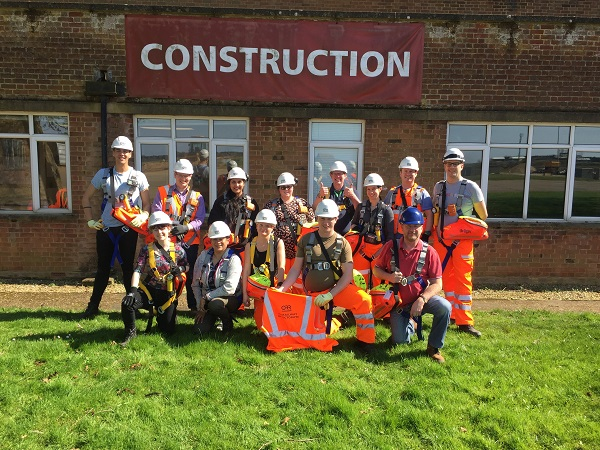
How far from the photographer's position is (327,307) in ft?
16.1

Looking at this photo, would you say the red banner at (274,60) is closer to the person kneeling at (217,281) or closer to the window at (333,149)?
the window at (333,149)

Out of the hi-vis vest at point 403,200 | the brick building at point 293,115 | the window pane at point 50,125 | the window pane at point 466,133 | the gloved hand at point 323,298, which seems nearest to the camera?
the gloved hand at point 323,298

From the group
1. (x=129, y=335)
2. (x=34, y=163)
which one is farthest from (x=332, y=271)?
(x=34, y=163)

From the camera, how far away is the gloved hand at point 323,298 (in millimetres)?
4727

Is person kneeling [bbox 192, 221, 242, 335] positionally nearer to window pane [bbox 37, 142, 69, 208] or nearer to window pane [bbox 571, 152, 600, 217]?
window pane [bbox 37, 142, 69, 208]

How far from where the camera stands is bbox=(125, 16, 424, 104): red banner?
761 centimetres

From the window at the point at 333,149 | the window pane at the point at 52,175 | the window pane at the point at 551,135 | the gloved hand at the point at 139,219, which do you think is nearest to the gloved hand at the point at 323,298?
the gloved hand at the point at 139,219

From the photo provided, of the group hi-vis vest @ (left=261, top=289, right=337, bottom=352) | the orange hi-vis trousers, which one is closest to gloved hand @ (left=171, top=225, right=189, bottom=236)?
hi-vis vest @ (left=261, top=289, right=337, bottom=352)

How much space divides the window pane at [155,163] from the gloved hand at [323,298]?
4.38 meters

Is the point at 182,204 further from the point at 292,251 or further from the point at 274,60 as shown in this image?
the point at 274,60

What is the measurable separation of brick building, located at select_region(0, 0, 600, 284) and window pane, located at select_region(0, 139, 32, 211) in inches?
0.9

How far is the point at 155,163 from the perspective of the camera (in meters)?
8.00

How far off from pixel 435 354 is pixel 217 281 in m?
2.41

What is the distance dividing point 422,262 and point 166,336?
2880 millimetres
